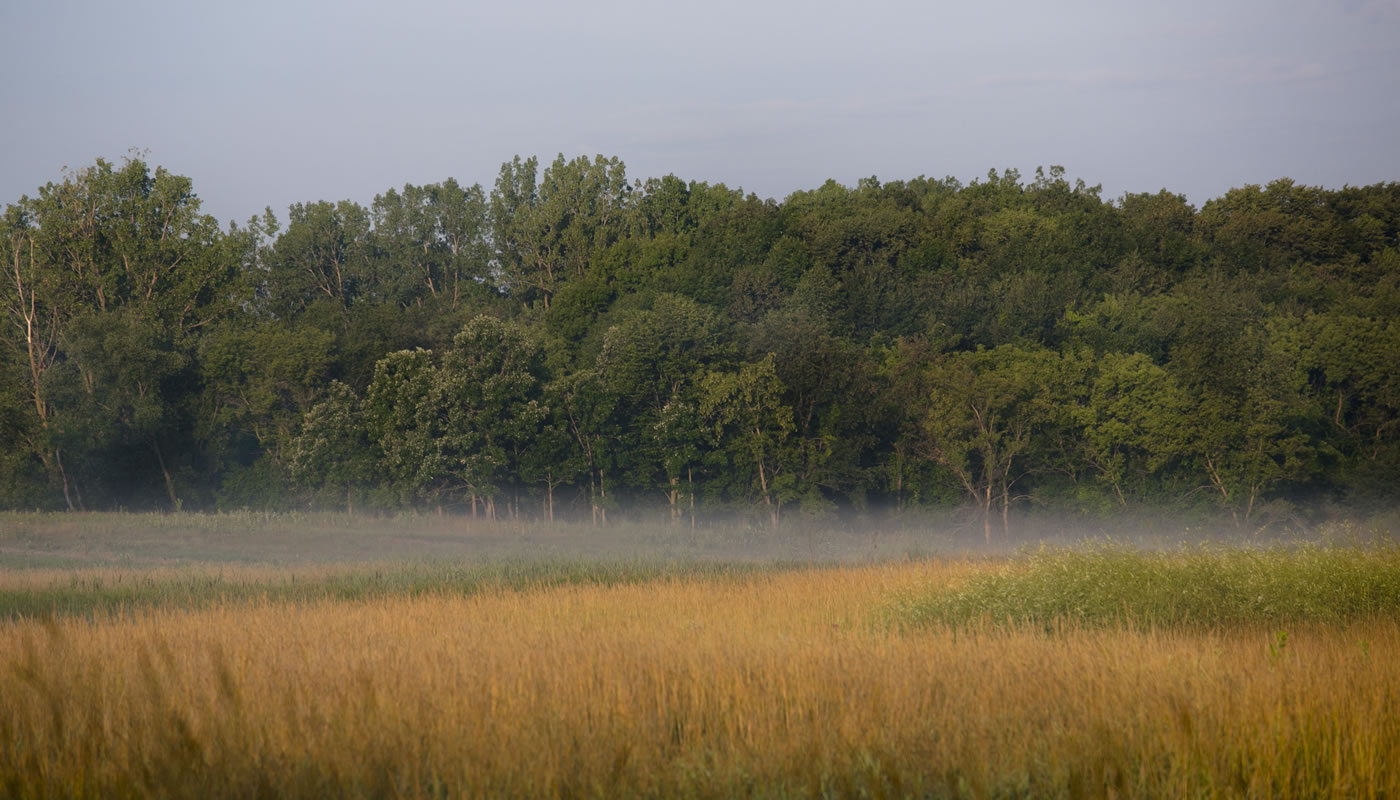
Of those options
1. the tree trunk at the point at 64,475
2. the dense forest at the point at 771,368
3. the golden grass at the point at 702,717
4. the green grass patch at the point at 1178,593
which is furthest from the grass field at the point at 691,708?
the tree trunk at the point at 64,475

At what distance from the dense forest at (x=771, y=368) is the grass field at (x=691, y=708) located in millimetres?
37711

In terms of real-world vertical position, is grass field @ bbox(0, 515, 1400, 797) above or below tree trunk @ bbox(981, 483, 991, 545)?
above

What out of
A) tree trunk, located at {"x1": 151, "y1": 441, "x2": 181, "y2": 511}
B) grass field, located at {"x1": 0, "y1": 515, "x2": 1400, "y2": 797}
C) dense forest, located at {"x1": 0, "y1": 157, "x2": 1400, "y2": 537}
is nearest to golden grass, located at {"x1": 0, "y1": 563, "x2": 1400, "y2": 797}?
grass field, located at {"x1": 0, "y1": 515, "x2": 1400, "y2": 797}

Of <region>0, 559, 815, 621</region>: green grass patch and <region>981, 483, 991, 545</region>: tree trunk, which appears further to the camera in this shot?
<region>981, 483, 991, 545</region>: tree trunk

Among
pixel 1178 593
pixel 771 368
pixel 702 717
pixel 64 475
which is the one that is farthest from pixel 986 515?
pixel 64 475

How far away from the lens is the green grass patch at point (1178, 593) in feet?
53.8

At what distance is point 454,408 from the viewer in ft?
178

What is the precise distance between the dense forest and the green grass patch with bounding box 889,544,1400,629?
32.8 meters

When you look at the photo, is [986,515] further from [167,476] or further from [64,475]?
[64,475]

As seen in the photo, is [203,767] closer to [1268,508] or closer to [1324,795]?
[1324,795]

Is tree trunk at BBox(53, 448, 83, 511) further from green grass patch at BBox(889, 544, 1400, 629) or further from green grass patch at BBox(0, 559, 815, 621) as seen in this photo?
green grass patch at BBox(889, 544, 1400, 629)

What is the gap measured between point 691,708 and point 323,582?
17.7 metres

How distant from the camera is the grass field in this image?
720 centimetres

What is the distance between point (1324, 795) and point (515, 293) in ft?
248
